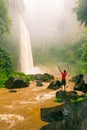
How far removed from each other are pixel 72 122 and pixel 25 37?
52728mm

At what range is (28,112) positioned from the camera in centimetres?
1327

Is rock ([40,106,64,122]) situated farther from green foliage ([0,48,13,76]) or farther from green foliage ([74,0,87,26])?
green foliage ([0,48,13,76])

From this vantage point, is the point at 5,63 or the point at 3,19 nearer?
the point at 5,63

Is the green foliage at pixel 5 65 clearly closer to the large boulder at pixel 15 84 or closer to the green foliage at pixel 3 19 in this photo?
the green foliage at pixel 3 19

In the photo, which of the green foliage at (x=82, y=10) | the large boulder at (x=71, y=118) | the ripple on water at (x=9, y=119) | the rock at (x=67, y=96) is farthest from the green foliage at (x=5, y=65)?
the large boulder at (x=71, y=118)

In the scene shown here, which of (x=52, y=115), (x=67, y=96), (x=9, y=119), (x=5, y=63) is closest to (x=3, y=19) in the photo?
(x=5, y=63)

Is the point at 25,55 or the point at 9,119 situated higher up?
the point at 25,55

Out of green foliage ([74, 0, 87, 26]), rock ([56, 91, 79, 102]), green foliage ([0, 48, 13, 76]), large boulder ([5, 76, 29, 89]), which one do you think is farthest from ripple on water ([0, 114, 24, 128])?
green foliage ([0, 48, 13, 76])

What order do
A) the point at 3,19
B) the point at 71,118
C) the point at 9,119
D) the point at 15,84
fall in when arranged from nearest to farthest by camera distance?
the point at 71,118 < the point at 9,119 < the point at 15,84 < the point at 3,19

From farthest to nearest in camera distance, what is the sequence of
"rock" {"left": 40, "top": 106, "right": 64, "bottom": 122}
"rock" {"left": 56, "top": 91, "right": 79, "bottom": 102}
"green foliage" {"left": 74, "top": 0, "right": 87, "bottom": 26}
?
"green foliage" {"left": 74, "top": 0, "right": 87, "bottom": 26} < "rock" {"left": 56, "top": 91, "right": 79, "bottom": 102} < "rock" {"left": 40, "top": 106, "right": 64, "bottom": 122}

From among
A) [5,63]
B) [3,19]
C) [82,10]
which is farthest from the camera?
[3,19]

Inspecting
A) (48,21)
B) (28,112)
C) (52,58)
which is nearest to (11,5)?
(52,58)

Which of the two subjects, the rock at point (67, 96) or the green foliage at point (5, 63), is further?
the green foliage at point (5, 63)

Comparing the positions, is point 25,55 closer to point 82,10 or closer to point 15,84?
point 15,84
